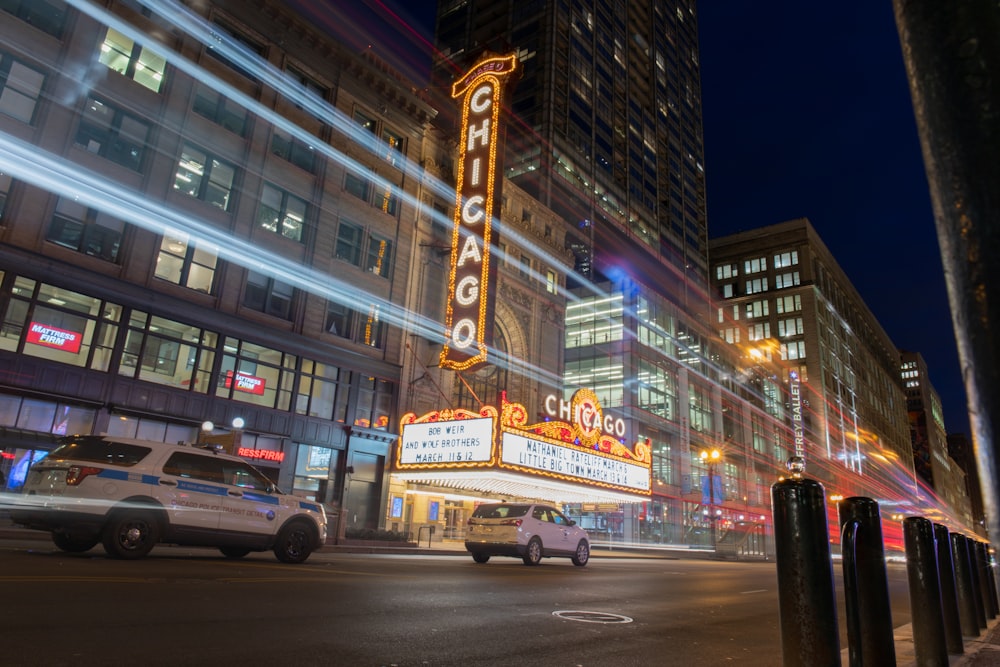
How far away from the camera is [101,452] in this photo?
36.3 ft

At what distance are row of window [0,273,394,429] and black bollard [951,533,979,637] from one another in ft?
79.1

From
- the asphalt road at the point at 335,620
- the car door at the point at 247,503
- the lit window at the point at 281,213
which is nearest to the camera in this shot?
the asphalt road at the point at 335,620

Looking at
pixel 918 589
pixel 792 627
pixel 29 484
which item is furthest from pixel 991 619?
pixel 29 484

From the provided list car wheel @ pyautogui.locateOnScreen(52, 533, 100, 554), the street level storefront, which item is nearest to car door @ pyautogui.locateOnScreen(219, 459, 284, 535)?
car wheel @ pyautogui.locateOnScreen(52, 533, 100, 554)

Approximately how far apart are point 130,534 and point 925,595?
11.3 metres

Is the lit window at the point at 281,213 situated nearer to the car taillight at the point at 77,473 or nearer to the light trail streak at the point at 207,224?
the light trail streak at the point at 207,224

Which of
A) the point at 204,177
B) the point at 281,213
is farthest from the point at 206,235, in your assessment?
the point at 281,213

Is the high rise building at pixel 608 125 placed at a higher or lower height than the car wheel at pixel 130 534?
higher

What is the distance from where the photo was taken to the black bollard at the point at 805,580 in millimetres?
3670

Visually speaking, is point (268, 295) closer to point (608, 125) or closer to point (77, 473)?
point (77, 473)

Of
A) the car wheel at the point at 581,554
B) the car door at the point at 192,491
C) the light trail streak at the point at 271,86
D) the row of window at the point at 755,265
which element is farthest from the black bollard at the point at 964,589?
the row of window at the point at 755,265

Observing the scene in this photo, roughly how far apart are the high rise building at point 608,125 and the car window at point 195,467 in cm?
4646

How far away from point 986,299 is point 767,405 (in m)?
86.3

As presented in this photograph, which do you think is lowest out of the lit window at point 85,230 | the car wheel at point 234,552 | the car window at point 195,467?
the car wheel at point 234,552
